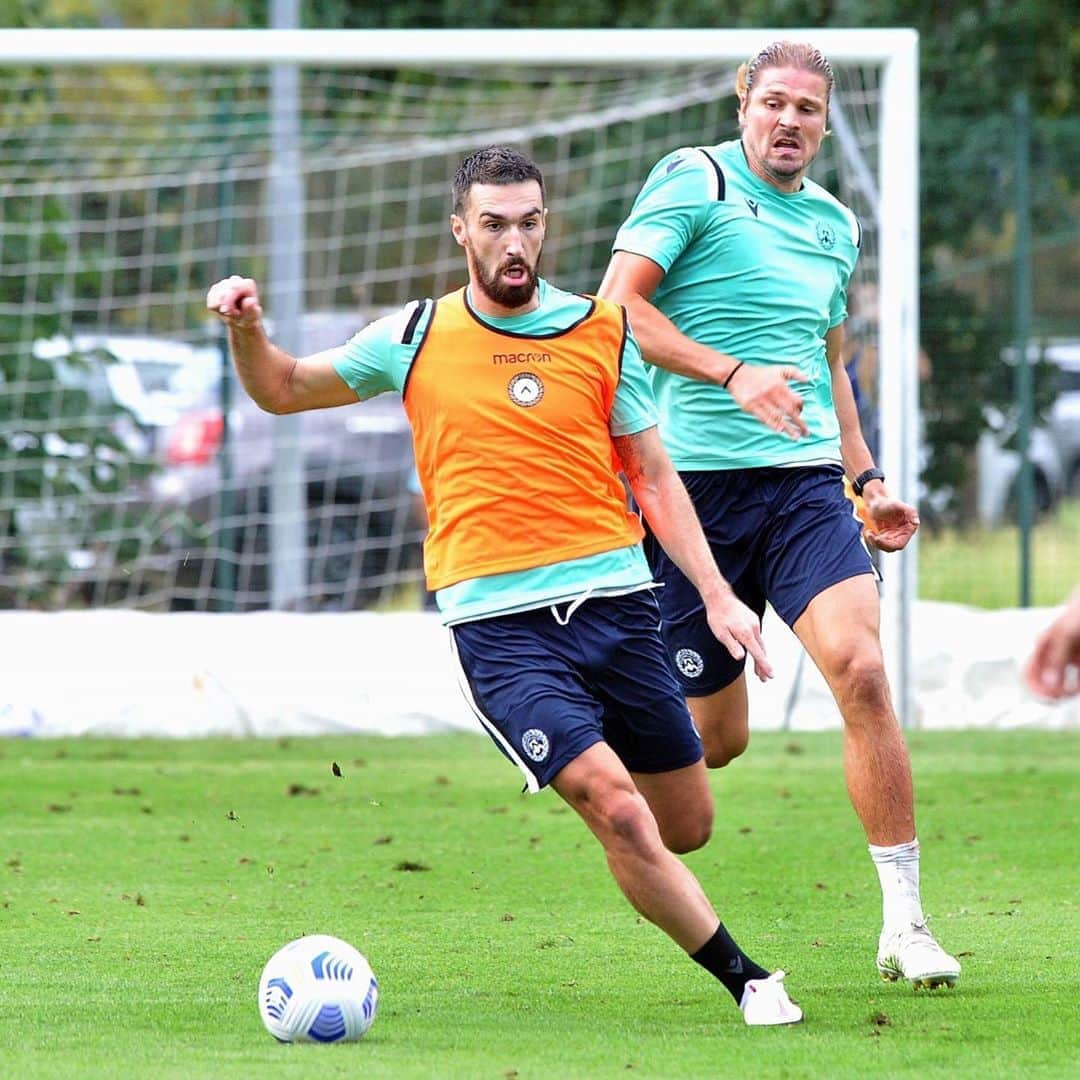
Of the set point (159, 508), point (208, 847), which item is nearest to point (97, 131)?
point (159, 508)

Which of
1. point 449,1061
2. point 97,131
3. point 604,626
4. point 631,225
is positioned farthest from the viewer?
point 97,131

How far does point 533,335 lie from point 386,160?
10102mm

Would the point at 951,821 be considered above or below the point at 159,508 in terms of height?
below

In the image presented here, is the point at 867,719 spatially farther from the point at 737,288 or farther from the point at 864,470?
the point at 737,288

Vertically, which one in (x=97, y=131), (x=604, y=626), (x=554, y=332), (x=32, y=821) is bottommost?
(x=32, y=821)

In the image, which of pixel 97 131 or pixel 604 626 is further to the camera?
pixel 97 131

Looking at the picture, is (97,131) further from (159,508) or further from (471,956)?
(471,956)

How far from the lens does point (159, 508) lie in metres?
14.2

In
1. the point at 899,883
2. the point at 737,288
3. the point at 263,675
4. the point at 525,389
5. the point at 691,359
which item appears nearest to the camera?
the point at 525,389

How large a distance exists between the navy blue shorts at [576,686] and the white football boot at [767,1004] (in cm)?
63

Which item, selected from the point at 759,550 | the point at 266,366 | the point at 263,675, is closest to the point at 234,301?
the point at 266,366

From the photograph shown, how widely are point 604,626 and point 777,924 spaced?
1752 mm

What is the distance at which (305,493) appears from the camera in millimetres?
14227

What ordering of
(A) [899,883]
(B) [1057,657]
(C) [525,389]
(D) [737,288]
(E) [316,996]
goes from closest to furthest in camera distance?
(B) [1057,657], (E) [316,996], (C) [525,389], (A) [899,883], (D) [737,288]
